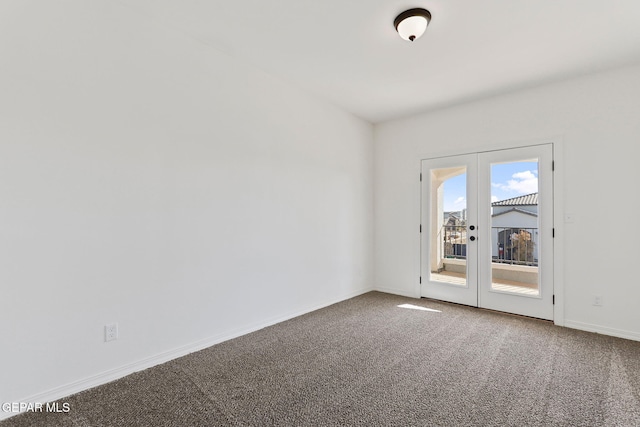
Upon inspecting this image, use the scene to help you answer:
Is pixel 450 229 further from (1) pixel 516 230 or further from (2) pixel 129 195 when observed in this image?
Answer: (2) pixel 129 195

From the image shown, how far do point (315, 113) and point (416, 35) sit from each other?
176 cm

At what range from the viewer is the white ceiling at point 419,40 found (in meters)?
2.27

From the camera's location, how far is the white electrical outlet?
7.10 feet

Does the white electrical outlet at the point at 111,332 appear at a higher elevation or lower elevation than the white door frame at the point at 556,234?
lower

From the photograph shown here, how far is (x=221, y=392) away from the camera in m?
2.02

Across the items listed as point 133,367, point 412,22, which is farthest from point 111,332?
point 412,22

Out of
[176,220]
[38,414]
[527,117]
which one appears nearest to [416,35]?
[527,117]

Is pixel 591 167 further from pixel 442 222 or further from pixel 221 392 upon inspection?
pixel 221 392

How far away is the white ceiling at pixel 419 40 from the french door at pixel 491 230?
980mm

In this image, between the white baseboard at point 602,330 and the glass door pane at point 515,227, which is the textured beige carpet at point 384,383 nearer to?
the white baseboard at point 602,330

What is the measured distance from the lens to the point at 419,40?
2676 millimetres

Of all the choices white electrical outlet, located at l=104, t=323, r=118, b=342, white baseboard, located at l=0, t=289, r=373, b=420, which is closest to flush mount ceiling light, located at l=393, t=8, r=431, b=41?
white baseboard, located at l=0, t=289, r=373, b=420

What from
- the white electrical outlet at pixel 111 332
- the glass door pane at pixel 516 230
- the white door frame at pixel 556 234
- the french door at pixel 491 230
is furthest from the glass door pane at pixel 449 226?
the white electrical outlet at pixel 111 332

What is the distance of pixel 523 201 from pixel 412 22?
254cm
